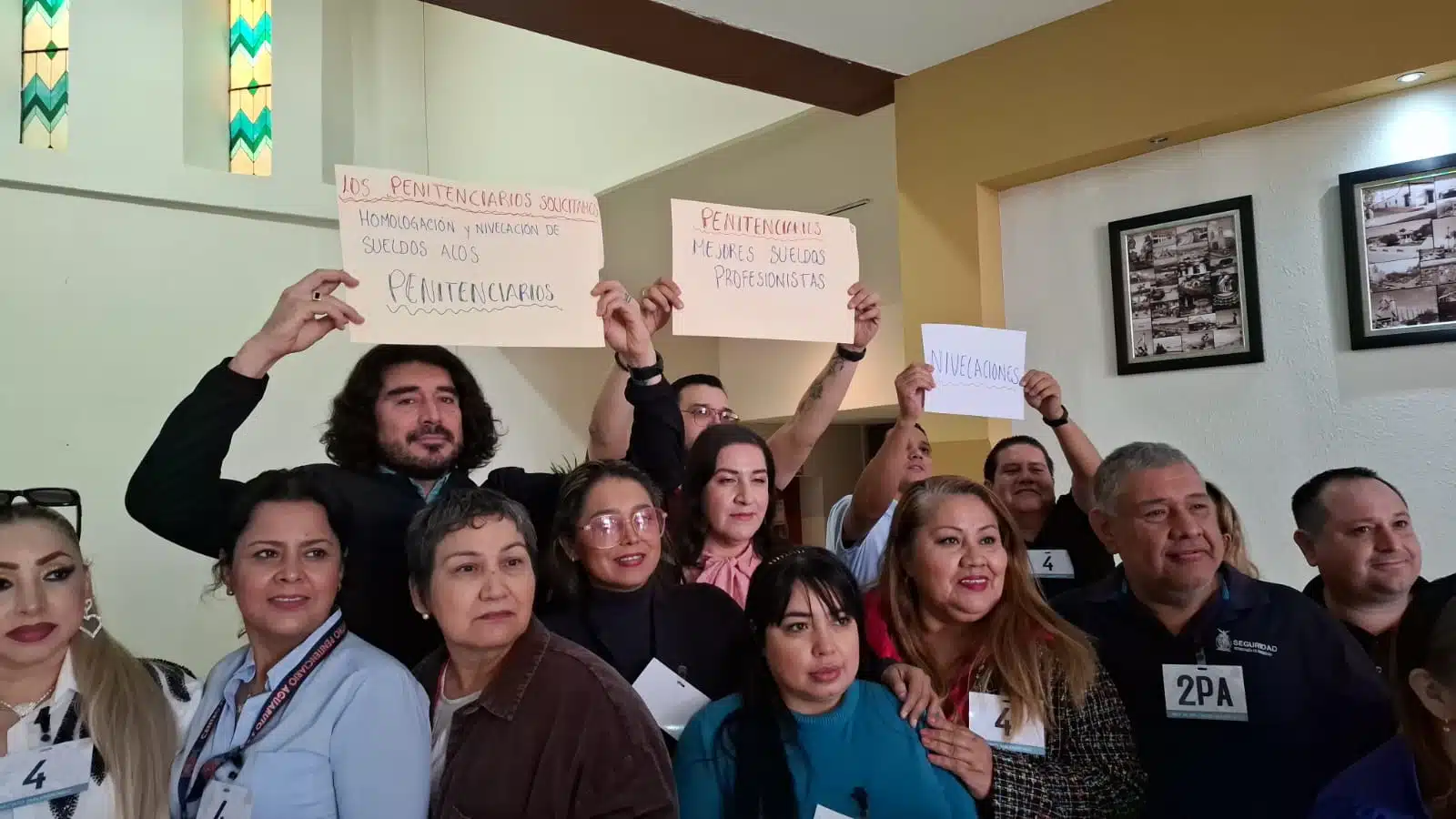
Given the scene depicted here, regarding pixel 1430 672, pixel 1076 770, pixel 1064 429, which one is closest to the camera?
pixel 1430 672

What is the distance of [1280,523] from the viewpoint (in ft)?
8.80

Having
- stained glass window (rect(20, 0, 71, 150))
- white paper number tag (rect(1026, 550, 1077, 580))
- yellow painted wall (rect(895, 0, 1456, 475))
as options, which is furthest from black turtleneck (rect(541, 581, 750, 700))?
stained glass window (rect(20, 0, 71, 150))

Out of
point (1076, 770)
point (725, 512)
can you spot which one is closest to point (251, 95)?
point (725, 512)

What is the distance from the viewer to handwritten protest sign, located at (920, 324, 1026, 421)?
7.70 ft

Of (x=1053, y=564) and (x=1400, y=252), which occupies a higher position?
(x=1400, y=252)

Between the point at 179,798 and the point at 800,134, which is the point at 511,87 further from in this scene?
the point at 179,798

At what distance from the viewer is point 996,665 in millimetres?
1659

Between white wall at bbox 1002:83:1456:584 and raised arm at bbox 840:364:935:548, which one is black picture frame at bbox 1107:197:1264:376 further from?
raised arm at bbox 840:364:935:548

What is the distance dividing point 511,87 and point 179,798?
4.69 m

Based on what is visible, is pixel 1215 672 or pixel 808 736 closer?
pixel 808 736

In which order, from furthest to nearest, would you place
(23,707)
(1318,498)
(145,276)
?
(145,276) → (1318,498) → (23,707)

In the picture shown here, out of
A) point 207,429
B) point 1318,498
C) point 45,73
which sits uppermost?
point 45,73

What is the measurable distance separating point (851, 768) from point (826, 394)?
1.06 metres

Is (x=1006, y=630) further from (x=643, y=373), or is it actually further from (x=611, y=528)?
(x=643, y=373)
